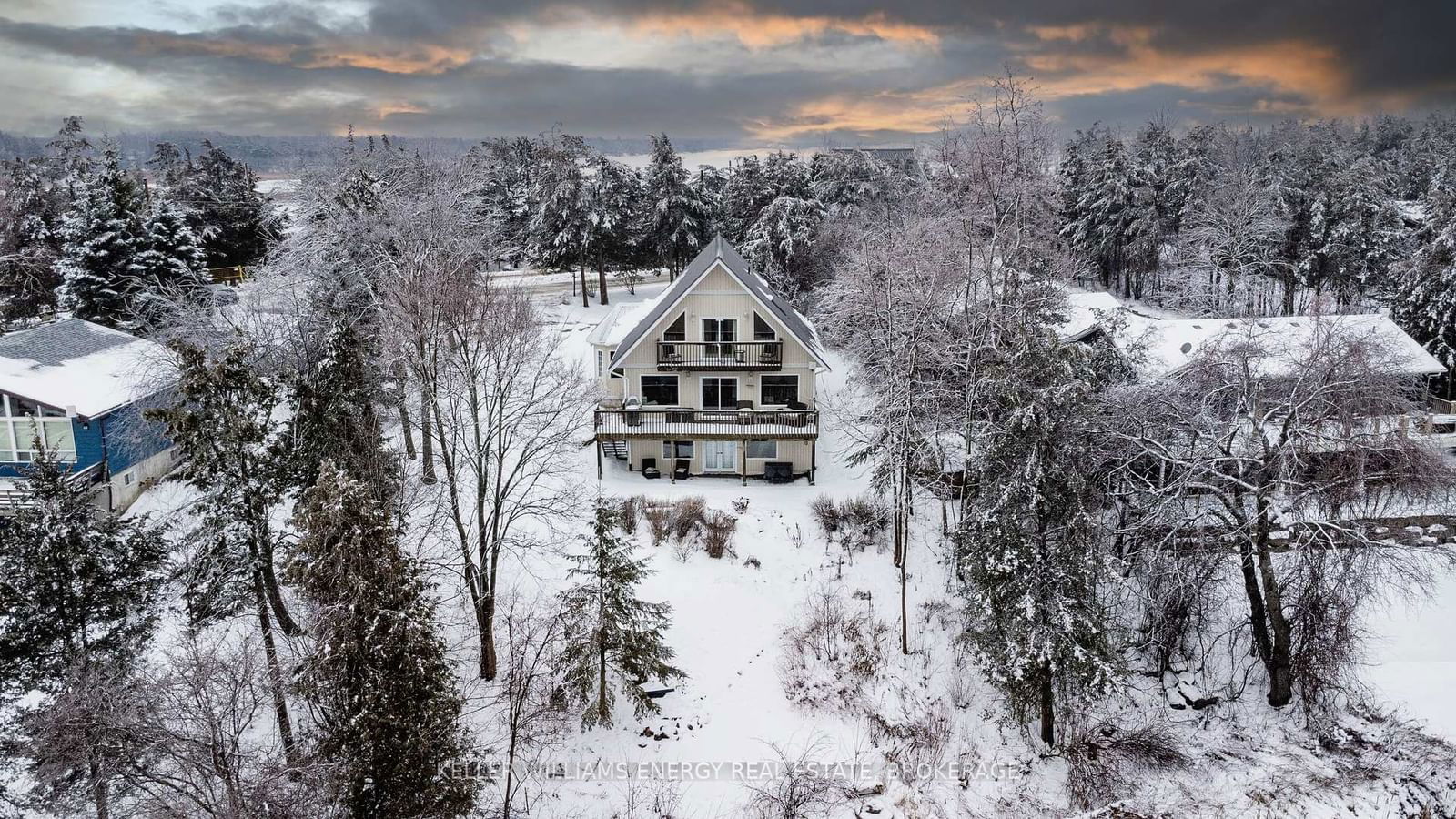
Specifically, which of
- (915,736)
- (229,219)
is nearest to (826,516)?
(915,736)

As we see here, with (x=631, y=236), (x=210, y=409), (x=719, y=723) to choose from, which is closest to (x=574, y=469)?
(x=719, y=723)

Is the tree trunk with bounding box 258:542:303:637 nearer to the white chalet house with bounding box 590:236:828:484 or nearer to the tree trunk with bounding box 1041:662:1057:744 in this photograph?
the white chalet house with bounding box 590:236:828:484

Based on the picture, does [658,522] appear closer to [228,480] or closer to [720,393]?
[720,393]

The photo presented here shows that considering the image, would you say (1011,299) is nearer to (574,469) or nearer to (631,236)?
(574,469)

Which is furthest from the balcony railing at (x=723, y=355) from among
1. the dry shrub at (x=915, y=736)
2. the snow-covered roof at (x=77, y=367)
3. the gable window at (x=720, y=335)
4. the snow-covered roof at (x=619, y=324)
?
the snow-covered roof at (x=77, y=367)

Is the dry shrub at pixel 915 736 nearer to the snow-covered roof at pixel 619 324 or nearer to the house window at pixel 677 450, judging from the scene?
the house window at pixel 677 450

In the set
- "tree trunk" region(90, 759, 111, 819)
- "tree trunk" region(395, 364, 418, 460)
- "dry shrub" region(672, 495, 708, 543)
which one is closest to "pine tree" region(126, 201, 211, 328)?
"tree trunk" region(395, 364, 418, 460)

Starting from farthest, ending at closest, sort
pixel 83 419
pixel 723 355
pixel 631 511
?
1. pixel 723 355
2. pixel 631 511
3. pixel 83 419
